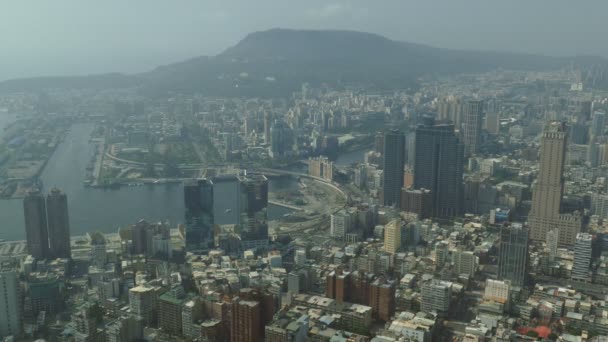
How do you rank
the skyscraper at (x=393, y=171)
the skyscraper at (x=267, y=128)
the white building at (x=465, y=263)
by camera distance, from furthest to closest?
1. the skyscraper at (x=267, y=128)
2. the skyscraper at (x=393, y=171)
3. the white building at (x=465, y=263)

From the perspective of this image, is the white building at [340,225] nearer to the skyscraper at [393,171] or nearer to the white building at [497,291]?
the skyscraper at [393,171]

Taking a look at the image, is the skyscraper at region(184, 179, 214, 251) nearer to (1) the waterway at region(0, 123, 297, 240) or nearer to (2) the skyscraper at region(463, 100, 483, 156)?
(1) the waterway at region(0, 123, 297, 240)

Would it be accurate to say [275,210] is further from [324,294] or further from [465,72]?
[465,72]

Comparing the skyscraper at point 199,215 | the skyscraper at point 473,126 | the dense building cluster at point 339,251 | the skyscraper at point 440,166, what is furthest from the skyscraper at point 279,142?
the skyscraper at point 199,215

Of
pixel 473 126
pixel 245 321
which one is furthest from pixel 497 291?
pixel 473 126

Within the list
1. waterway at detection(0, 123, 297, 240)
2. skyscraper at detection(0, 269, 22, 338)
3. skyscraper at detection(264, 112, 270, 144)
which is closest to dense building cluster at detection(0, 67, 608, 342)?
skyscraper at detection(0, 269, 22, 338)

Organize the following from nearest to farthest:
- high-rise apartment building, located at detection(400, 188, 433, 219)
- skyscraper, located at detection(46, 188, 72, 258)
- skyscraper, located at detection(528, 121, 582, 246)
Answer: skyscraper, located at detection(46, 188, 72, 258) < skyscraper, located at detection(528, 121, 582, 246) < high-rise apartment building, located at detection(400, 188, 433, 219)
